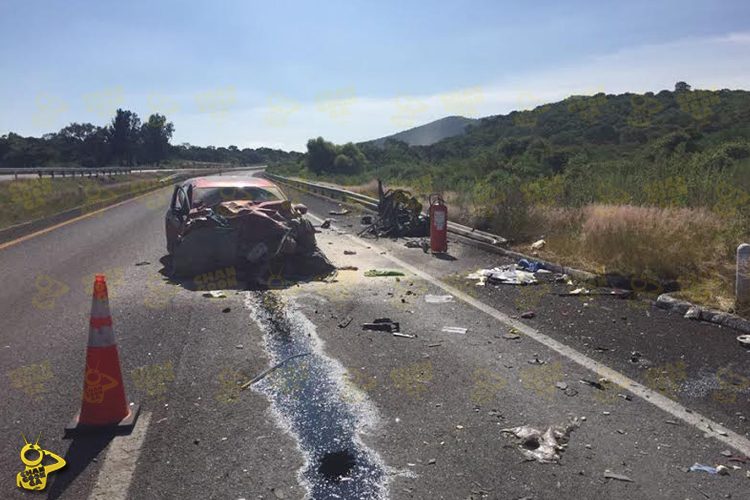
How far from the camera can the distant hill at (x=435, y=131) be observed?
8825 cm

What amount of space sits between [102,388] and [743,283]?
6218 millimetres

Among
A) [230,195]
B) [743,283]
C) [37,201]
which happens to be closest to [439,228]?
[230,195]

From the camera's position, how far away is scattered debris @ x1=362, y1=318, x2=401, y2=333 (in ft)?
21.8

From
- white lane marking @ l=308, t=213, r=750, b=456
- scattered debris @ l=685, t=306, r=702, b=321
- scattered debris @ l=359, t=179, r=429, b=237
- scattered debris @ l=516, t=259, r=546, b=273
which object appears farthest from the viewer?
scattered debris @ l=359, t=179, r=429, b=237

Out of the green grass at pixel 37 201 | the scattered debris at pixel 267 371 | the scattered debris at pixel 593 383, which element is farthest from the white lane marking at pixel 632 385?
the green grass at pixel 37 201

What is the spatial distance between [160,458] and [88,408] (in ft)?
2.64

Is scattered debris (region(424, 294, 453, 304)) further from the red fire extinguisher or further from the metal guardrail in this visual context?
the metal guardrail

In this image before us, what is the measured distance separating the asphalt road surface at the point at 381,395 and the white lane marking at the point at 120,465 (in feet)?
0.04

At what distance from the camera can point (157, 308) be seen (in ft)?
25.3

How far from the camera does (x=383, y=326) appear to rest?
672 cm

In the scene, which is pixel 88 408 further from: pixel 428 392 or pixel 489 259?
pixel 489 259

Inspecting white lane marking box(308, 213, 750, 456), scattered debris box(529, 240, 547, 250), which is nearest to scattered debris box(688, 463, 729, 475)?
white lane marking box(308, 213, 750, 456)

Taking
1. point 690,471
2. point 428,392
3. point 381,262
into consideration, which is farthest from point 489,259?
point 690,471

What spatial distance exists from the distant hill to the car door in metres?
75.8
